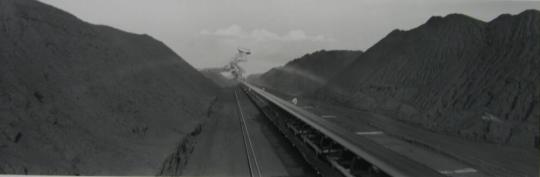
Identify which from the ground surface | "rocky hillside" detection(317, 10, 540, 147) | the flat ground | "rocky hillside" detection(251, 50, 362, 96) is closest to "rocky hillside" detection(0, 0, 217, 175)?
the flat ground

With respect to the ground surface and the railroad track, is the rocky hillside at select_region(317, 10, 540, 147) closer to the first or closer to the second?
the ground surface

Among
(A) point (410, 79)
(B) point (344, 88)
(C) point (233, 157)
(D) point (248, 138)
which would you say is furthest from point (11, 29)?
(B) point (344, 88)

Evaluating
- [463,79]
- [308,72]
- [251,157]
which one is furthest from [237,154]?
[308,72]

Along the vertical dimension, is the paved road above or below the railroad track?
above

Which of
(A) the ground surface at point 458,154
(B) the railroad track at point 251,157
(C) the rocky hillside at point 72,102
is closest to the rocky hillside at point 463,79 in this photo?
(A) the ground surface at point 458,154

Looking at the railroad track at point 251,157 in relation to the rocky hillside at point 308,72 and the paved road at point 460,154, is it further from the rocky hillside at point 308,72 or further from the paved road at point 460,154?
the rocky hillside at point 308,72
